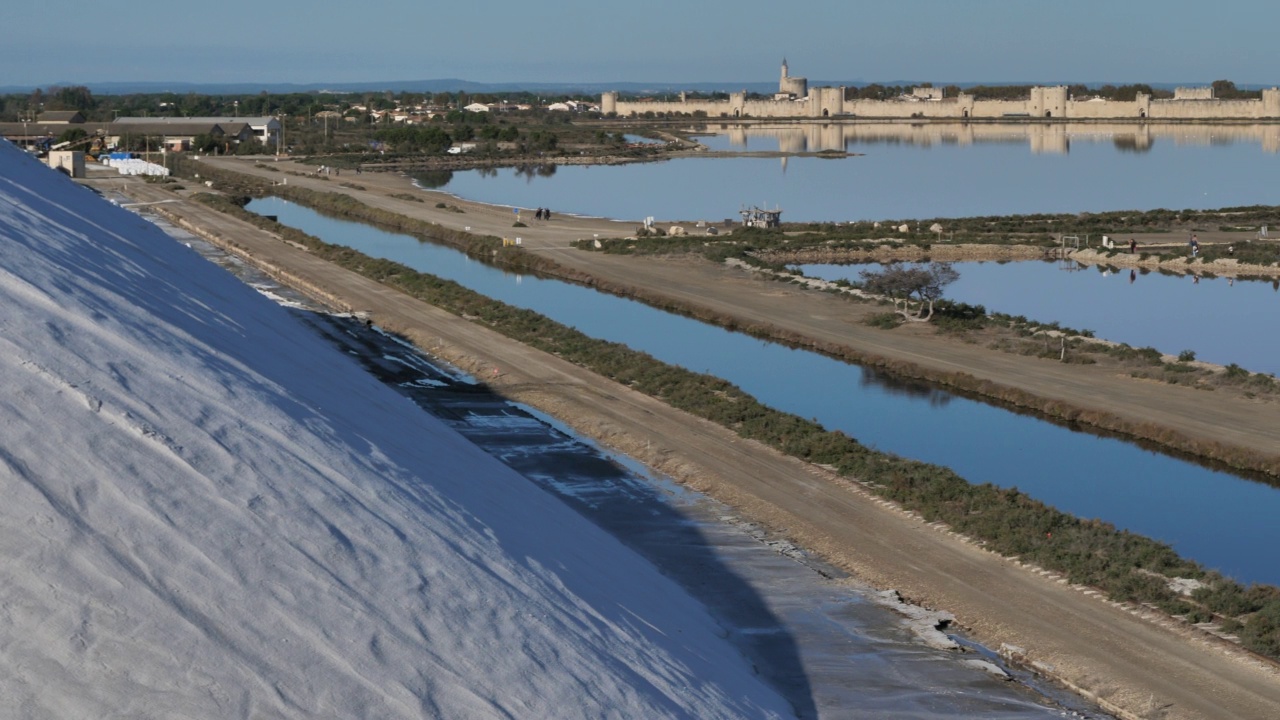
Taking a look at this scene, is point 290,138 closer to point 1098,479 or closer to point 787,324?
point 787,324

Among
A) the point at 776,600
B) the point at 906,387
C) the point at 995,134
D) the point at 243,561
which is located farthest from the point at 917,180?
the point at 243,561

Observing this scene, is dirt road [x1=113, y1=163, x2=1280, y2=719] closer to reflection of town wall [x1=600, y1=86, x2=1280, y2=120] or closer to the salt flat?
the salt flat

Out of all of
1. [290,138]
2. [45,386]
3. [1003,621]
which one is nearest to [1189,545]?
[1003,621]

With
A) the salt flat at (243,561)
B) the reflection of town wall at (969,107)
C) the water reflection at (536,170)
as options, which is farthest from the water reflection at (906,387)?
the reflection of town wall at (969,107)

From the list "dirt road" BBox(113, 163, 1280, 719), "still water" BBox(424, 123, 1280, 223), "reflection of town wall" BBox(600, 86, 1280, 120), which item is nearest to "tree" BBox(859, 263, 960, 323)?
"dirt road" BBox(113, 163, 1280, 719)

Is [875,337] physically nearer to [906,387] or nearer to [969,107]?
[906,387]
